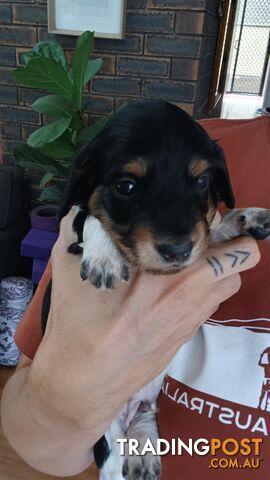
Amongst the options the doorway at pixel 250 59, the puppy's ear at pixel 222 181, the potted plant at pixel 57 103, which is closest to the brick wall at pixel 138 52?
the potted plant at pixel 57 103

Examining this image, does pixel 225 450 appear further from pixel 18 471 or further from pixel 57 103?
pixel 57 103

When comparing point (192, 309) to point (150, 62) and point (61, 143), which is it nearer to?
point (61, 143)

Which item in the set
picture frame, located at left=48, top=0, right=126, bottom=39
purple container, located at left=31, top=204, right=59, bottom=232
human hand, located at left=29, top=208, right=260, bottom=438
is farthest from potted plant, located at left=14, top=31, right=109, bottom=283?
human hand, located at left=29, top=208, right=260, bottom=438

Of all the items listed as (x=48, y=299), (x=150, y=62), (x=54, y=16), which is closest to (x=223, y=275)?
(x=48, y=299)

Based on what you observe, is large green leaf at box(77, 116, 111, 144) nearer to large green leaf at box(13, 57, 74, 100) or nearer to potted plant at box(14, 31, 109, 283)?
potted plant at box(14, 31, 109, 283)

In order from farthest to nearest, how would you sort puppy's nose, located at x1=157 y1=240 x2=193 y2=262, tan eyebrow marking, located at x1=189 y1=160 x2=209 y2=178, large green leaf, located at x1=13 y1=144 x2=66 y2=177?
1. large green leaf, located at x1=13 y1=144 x2=66 y2=177
2. tan eyebrow marking, located at x1=189 y1=160 x2=209 y2=178
3. puppy's nose, located at x1=157 y1=240 x2=193 y2=262

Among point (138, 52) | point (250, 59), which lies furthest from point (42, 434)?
point (250, 59)
